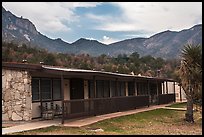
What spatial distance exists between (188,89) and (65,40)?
221 feet

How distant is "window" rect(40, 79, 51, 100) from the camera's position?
16766mm

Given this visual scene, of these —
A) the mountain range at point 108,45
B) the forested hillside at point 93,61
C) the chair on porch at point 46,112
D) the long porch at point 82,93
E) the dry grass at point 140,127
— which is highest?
the mountain range at point 108,45

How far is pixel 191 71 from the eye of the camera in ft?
56.8

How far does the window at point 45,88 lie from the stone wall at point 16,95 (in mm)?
1190

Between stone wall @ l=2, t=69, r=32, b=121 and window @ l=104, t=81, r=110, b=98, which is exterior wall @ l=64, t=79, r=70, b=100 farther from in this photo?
window @ l=104, t=81, r=110, b=98

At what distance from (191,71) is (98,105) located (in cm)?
506

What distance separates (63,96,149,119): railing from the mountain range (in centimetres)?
5116

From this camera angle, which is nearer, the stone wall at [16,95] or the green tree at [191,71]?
the stone wall at [16,95]

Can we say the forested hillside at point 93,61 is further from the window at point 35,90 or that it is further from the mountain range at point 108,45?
the window at point 35,90

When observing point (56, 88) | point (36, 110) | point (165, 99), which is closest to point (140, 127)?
point (36, 110)

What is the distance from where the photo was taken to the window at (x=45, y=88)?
16.8 metres

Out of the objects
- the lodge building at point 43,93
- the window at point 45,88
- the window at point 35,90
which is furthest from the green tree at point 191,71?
the window at point 35,90

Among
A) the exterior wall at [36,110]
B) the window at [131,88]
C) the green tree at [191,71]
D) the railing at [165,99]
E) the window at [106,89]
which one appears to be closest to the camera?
the exterior wall at [36,110]

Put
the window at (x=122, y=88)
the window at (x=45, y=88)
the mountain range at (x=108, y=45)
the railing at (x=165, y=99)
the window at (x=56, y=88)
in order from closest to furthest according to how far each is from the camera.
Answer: the window at (x=45, y=88) < the window at (x=56, y=88) < the window at (x=122, y=88) < the railing at (x=165, y=99) < the mountain range at (x=108, y=45)
